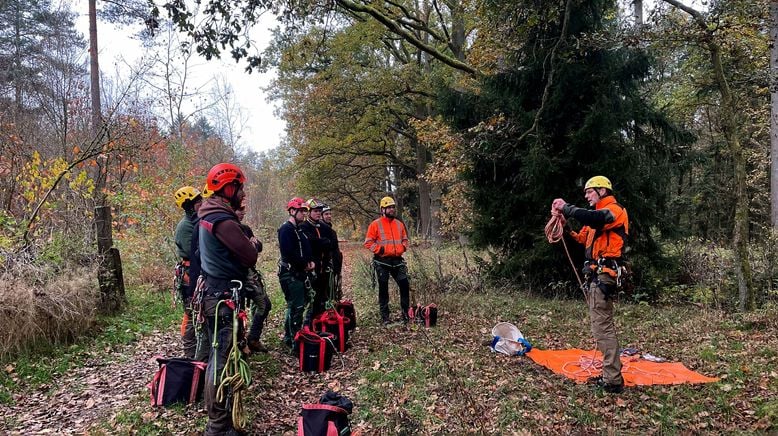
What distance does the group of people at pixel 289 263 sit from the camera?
409 cm

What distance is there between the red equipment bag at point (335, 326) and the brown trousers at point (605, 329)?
3294mm

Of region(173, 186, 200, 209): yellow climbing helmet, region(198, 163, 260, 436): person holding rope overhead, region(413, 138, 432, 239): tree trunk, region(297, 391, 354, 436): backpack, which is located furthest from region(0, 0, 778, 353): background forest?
region(413, 138, 432, 239): tree trunk

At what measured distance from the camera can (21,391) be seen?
5.50 m

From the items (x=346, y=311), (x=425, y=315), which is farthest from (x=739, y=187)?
(x=346, y=311)

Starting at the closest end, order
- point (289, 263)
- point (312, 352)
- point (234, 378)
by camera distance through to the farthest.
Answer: point (234, 378)
point (312, 352)
point (289, 263)

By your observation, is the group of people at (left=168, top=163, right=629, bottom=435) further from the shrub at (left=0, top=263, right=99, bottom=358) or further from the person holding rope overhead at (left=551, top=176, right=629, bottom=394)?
the shrub at (left=0, top=263, right=99, bottom=358)

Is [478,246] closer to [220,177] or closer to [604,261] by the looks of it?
[604,261]

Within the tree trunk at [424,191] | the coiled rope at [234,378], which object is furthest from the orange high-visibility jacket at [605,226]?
the tree trunk at [424,191]

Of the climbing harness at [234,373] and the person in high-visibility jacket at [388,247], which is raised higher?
the person in high-visibility jacket at [388,247]

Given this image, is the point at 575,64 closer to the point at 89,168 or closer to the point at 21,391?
the point at 21,391

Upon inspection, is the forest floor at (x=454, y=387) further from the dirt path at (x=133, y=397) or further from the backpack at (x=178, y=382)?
the backpack at (x=178, y=382)

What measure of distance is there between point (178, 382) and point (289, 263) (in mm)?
2272

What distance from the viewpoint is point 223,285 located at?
417 centimetres

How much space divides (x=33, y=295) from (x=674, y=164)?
11775 millimetres
